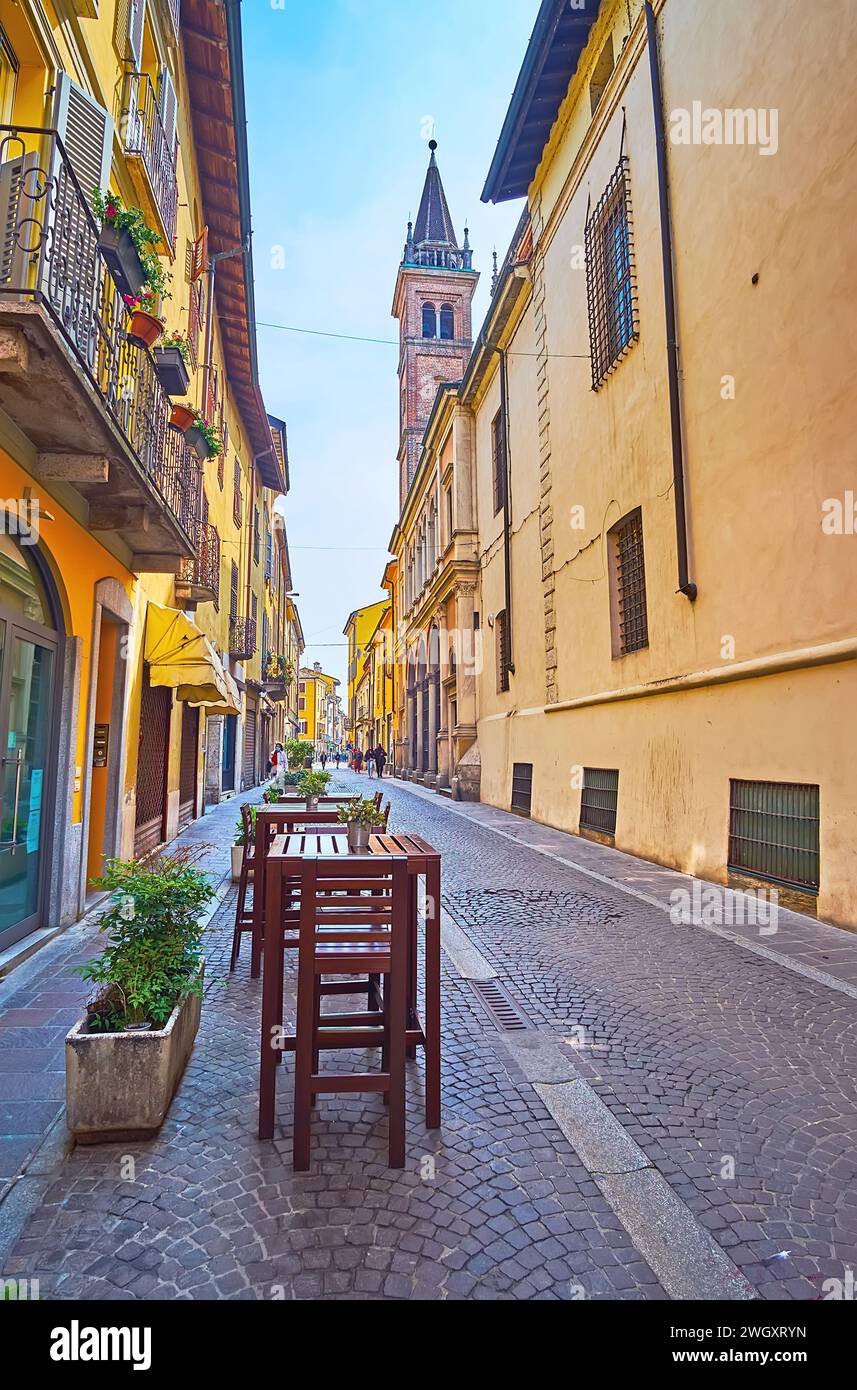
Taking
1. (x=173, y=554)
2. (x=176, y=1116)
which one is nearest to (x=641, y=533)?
(x=173, y=554)

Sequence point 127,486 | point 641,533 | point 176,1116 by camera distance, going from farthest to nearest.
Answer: point 641,533 < point 127,486 < point 176,1116

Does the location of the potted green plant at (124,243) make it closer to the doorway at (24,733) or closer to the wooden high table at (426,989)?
the doorway at (24,733)

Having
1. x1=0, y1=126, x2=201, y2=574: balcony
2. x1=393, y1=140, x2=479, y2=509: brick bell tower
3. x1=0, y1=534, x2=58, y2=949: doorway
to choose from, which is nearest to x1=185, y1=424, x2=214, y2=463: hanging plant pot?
x1=0, y1=126, x2=201, y2=574: balcony

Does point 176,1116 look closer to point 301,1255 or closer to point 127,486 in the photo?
point 301,1255

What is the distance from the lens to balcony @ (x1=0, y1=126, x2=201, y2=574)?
3961mm

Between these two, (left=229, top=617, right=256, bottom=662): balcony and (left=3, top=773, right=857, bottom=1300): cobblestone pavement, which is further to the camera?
(left=229, top=617, right=256, bottom=662): balcony

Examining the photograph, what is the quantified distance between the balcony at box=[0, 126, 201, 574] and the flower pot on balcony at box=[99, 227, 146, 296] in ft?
0.82

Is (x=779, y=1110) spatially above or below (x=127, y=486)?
below

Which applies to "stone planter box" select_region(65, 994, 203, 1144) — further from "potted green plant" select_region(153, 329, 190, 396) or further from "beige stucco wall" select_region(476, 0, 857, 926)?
"potted green plant" select_region(153, 329, 190, 396)

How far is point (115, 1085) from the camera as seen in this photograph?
280 cm

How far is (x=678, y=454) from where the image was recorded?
28.9 feet

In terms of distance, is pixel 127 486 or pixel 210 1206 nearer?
pixel 210 1206

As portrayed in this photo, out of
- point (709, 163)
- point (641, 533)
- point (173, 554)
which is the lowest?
point (173, 554)
